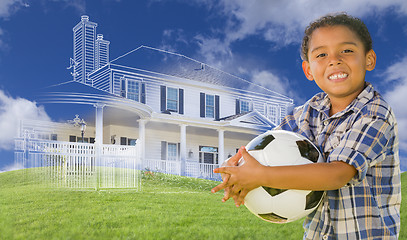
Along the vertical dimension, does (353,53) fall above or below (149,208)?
above

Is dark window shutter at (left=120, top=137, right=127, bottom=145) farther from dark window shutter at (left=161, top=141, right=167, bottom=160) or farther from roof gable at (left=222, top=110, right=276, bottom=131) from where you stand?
roof gable at (left=222, top=110, right=276, bottom=131)

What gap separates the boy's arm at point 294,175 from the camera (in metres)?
1.55

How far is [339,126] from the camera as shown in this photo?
1788 mm

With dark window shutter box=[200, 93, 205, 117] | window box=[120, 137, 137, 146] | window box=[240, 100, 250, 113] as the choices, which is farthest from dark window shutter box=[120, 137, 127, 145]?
window box=[240, 100, 250, 113]

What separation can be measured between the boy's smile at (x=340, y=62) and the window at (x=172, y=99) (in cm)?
1231

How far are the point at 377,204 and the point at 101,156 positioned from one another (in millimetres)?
9065

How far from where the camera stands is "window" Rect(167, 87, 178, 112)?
14.1 m

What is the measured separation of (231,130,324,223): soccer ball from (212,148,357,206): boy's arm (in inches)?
4.3

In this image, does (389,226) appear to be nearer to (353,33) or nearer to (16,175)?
(353,33)

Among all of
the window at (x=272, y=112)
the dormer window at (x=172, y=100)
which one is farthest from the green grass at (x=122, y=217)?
the window at (x=272, y=112)

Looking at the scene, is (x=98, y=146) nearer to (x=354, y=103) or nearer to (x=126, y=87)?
(x=126, y=87)

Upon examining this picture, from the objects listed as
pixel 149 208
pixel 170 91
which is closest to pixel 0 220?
pixel 149 208

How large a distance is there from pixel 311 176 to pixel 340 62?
0.57 metres

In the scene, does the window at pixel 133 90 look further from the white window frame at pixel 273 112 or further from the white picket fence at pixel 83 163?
the white window frame at pixel 273 112
